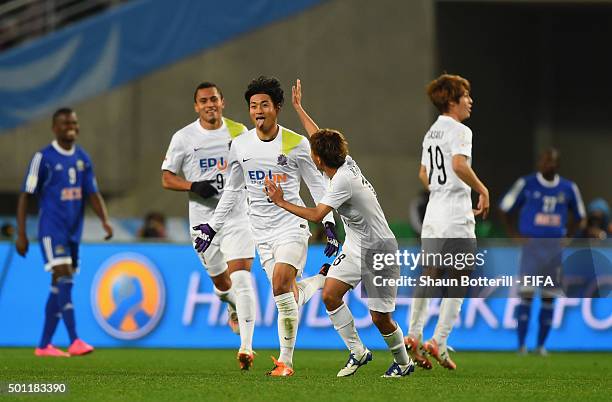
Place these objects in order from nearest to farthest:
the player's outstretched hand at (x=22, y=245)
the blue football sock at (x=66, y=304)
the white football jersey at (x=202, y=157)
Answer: the white football jersey at (x=202, y=157), the player's outstretched hand at (x=22, y=245), the blue football sock at (x=66, y=304)

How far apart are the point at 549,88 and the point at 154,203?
9.38m

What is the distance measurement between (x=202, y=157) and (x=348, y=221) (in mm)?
2449

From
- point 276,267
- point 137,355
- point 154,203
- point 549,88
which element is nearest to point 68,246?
point 137,355

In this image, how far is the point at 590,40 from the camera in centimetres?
2533

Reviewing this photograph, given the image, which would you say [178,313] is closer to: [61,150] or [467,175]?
[61,150]

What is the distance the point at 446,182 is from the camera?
10.0 m

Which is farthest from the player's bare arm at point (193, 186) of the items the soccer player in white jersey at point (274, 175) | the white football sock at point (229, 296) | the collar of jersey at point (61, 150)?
the collar of jersey at point (61, 150)

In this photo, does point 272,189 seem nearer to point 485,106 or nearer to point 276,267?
point 276,267

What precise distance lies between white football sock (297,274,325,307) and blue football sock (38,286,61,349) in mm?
3610

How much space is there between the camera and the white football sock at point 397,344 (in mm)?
8688

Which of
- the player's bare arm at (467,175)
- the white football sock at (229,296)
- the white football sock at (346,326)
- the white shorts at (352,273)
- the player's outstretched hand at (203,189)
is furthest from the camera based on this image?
the white football sock at (229,296)

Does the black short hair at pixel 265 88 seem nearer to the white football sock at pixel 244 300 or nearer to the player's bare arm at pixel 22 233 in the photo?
the white football sock at pixel 244 300

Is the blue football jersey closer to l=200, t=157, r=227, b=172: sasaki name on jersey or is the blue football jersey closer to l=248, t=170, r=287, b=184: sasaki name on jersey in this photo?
l=200, t=157, r=227, b=172: sasaki name on jersey

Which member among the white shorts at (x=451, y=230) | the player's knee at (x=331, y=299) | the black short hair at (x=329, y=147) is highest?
the black short hair at (x=329, y=147)
